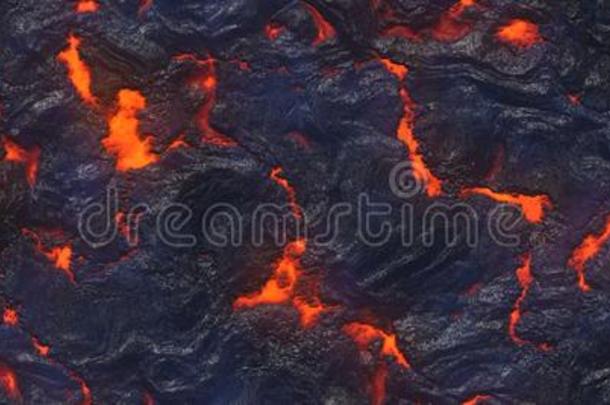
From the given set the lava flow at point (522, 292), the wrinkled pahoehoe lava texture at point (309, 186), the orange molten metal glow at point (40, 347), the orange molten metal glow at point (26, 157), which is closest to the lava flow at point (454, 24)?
the wrinkled pahoehoe lava texture at point (309, 186)

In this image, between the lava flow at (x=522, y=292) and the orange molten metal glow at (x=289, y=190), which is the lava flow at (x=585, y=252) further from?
the orange molten metal glow at (x=289, y=190)

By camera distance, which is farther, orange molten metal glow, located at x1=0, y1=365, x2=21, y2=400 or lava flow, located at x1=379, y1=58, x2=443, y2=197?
orange molten metal glow, located at x1=0, y1=365, x2=21, y2=400

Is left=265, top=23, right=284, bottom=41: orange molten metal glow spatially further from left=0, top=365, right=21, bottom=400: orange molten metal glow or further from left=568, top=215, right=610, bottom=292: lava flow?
left=0, top=365, right=21, bottom=400: orange molten metal glow

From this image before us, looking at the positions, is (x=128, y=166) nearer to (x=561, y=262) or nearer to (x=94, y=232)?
(x=94, y=232)

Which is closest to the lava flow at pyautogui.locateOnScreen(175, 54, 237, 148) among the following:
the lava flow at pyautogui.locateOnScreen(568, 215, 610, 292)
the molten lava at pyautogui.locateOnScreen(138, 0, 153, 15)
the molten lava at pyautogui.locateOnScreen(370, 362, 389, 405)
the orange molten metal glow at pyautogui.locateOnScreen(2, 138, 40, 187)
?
the molten lava at pyautogui.locateOnScreen(138, 0, 153, 15)

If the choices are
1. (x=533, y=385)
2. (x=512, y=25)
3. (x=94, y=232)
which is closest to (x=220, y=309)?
(x=94, y=232)

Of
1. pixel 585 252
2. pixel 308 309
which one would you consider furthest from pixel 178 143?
pixel 585 252

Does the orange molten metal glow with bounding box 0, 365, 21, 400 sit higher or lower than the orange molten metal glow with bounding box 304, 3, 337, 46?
lower
